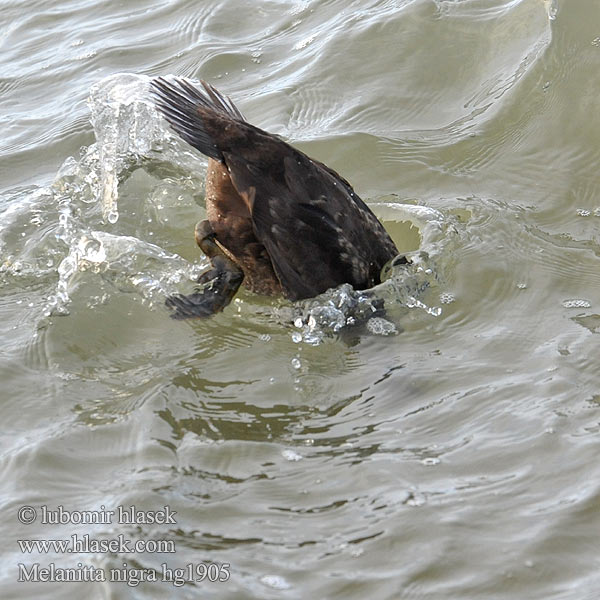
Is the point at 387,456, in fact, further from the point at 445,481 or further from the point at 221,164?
the point at 221,164

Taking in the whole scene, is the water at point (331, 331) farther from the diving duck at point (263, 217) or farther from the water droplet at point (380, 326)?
the diving duck at point (263, 217)

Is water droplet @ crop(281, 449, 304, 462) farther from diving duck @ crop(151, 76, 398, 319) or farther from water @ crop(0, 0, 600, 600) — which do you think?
diving duck @ crop(151, 76, 398, 319)

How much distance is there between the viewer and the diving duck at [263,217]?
3820 mm

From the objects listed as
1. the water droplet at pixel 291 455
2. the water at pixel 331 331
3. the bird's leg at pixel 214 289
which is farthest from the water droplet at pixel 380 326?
the water droplet at pixel 291 455

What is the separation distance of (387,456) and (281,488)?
0.37 meters

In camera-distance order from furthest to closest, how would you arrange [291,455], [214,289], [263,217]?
1. [214,289]
2. [263,217]
3. [291,455]

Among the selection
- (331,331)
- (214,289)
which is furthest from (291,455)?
(214,289)

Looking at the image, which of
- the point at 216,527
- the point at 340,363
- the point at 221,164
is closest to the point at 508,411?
the point at 340,363

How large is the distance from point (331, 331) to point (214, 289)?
0.52 m

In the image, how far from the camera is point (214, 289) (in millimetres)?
4203

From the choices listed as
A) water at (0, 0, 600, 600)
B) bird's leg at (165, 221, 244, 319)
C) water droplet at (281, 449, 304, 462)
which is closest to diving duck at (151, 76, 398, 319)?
bird's leg at (165, 221, 244, 319)

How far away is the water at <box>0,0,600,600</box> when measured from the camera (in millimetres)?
2920

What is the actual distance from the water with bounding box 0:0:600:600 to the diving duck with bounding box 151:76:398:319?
0.40ft

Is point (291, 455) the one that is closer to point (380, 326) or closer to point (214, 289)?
point (380, 326)
